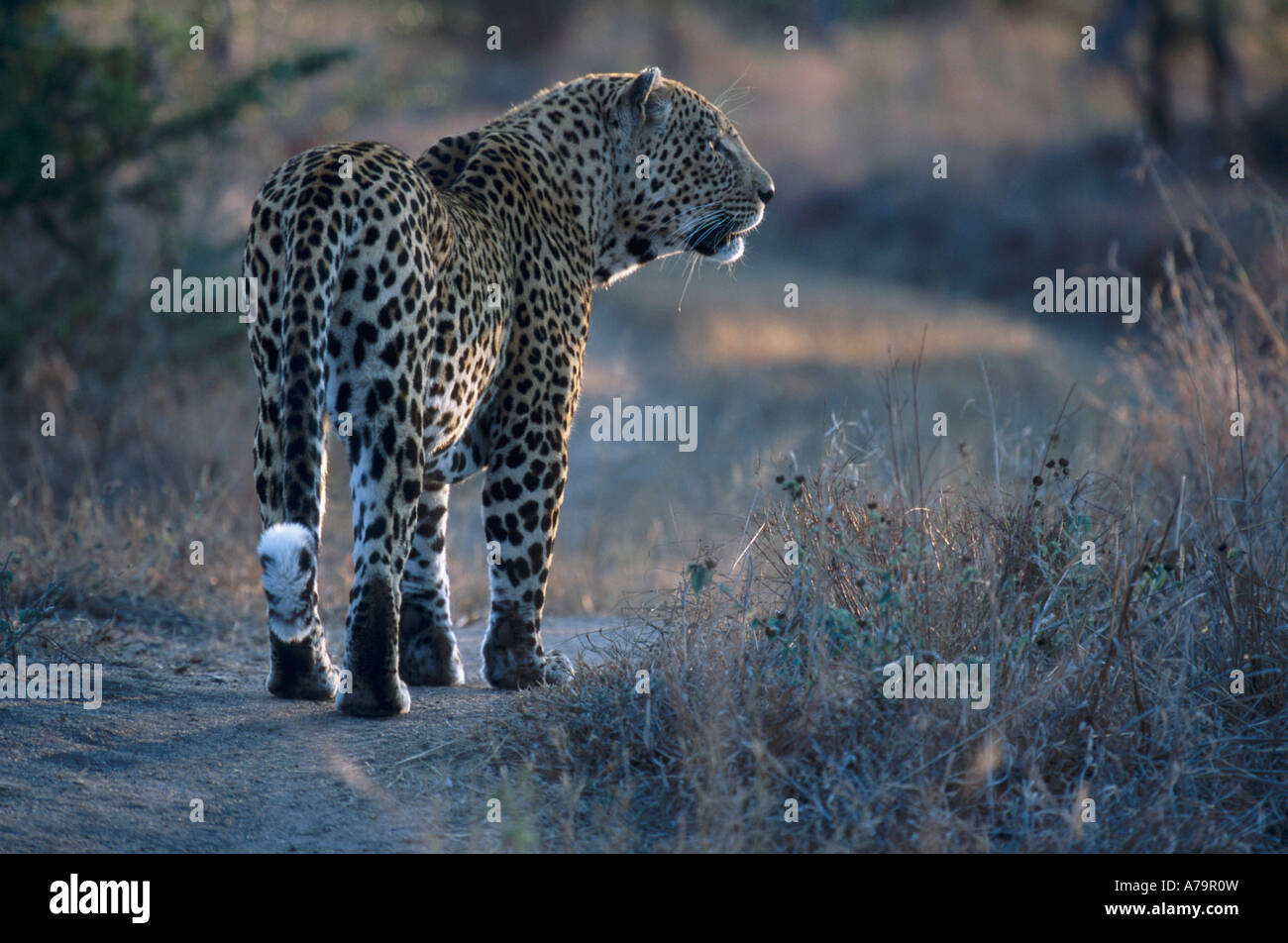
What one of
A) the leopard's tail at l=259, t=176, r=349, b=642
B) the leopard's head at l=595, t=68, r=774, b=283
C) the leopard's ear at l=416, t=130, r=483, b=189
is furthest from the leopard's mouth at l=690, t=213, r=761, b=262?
the leopard's tail at l=259, t=176, r=349, b=642

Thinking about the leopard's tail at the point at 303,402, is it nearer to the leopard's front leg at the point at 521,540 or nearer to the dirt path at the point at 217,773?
the dirt path at the point at 217,773

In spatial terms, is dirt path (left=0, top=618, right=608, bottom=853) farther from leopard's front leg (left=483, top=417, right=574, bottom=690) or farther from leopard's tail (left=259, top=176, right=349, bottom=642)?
leopard's tail (left=259, top=176, right=349, bottom=642)

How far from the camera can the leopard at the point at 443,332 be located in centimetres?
484

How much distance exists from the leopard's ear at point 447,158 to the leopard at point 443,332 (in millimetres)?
10

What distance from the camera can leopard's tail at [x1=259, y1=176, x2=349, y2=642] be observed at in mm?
4633

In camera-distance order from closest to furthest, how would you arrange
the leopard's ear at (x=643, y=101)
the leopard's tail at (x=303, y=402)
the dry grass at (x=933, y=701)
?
the dry grass at (x=933, y=701) → the leopard's tail at (x=303, y=402) → the leopard's ear at (x=643, y=101)

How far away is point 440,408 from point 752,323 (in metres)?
13.6

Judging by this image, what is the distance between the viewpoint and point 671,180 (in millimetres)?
6473

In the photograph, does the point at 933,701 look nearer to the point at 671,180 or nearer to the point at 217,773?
the point at 217,773

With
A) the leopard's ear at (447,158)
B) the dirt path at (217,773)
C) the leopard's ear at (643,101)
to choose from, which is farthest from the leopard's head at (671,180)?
the dirt path at (217,773)

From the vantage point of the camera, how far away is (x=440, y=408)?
527 cm

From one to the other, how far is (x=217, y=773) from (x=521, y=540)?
1.54 meters

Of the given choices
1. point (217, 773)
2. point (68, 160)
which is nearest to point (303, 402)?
point (217, 773)

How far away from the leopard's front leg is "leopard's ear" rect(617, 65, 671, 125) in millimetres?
1469
